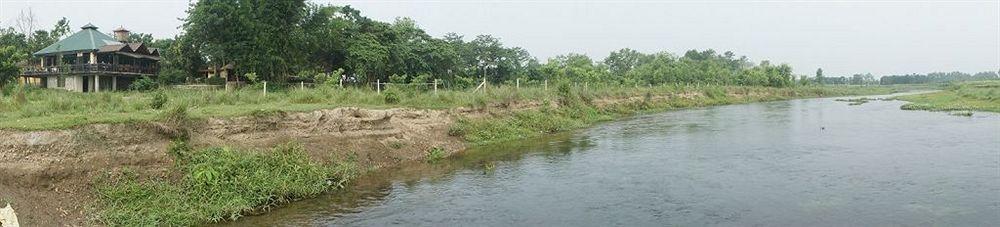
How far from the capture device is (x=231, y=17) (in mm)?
41812

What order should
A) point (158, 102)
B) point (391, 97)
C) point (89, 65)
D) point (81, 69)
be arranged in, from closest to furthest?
point (158, 102), point (391, 97), point (89, 65), point (81, 69)

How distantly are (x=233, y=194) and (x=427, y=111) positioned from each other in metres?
11.9

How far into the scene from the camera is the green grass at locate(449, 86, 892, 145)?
26.9 m

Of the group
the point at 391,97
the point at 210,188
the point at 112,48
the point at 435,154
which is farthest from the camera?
the point at 112,48

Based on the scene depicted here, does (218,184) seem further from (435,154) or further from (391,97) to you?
(391,97)

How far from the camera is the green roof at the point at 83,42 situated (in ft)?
171

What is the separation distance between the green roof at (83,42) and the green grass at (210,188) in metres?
43.9

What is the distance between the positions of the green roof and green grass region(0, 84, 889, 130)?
29.4m

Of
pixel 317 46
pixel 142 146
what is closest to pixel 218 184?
pixel 142 146

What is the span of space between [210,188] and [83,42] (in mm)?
47810

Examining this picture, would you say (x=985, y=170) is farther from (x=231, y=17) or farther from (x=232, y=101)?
(x=231, y=17)

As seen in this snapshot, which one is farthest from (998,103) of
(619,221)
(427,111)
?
(619,221)

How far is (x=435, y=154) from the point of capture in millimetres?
22062

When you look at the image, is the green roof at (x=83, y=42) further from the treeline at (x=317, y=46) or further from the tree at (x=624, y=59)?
the tree at (x=624, y=59)
